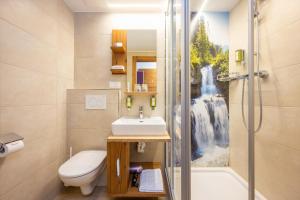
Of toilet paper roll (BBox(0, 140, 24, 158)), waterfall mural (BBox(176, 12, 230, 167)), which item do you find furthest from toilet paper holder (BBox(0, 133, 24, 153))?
waterfall mural (BBox(176, 12, 230, 167))

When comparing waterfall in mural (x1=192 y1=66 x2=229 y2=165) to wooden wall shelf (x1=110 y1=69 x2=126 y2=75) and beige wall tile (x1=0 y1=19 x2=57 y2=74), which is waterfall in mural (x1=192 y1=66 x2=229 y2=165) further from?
beige wall tile (x1=0 y1=19 x2=57 y2=74)

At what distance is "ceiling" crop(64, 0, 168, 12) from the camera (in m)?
2.05

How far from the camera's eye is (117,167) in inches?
62.7

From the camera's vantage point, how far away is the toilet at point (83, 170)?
1485mm

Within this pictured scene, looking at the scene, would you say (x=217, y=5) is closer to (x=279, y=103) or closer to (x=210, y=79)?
(x=210, y=79)

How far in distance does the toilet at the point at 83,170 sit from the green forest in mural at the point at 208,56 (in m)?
1.35

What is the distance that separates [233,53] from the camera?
1.72m

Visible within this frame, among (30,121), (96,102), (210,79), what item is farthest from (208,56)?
(30,121)

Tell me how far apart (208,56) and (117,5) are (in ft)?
4.33

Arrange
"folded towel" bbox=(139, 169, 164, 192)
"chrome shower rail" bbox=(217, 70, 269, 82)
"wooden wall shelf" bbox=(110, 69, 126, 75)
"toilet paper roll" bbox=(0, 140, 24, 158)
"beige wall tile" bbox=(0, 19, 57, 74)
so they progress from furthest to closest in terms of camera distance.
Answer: "wooden wall shelf" bbox=(110, 69, 126, 75) → "folded towel" bbox=(139, 169, 164, 192) → "chrome shower rail" bbox=(217, 70, 269, 82) → "beige wall tile" bbox=(0, 19, 57, 74) → "toilet paper roll" bbox=(0, 140, 24, 158)

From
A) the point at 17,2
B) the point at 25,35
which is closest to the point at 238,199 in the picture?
the point at 25,35

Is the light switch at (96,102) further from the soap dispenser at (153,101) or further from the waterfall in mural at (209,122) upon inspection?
the waterfall in mural at (209,122)

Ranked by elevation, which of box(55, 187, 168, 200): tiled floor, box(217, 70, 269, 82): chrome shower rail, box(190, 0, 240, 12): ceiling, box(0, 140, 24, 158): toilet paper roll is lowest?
box(55, 187, 168, 200): tiled floor

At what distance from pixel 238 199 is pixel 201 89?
1.10 m
